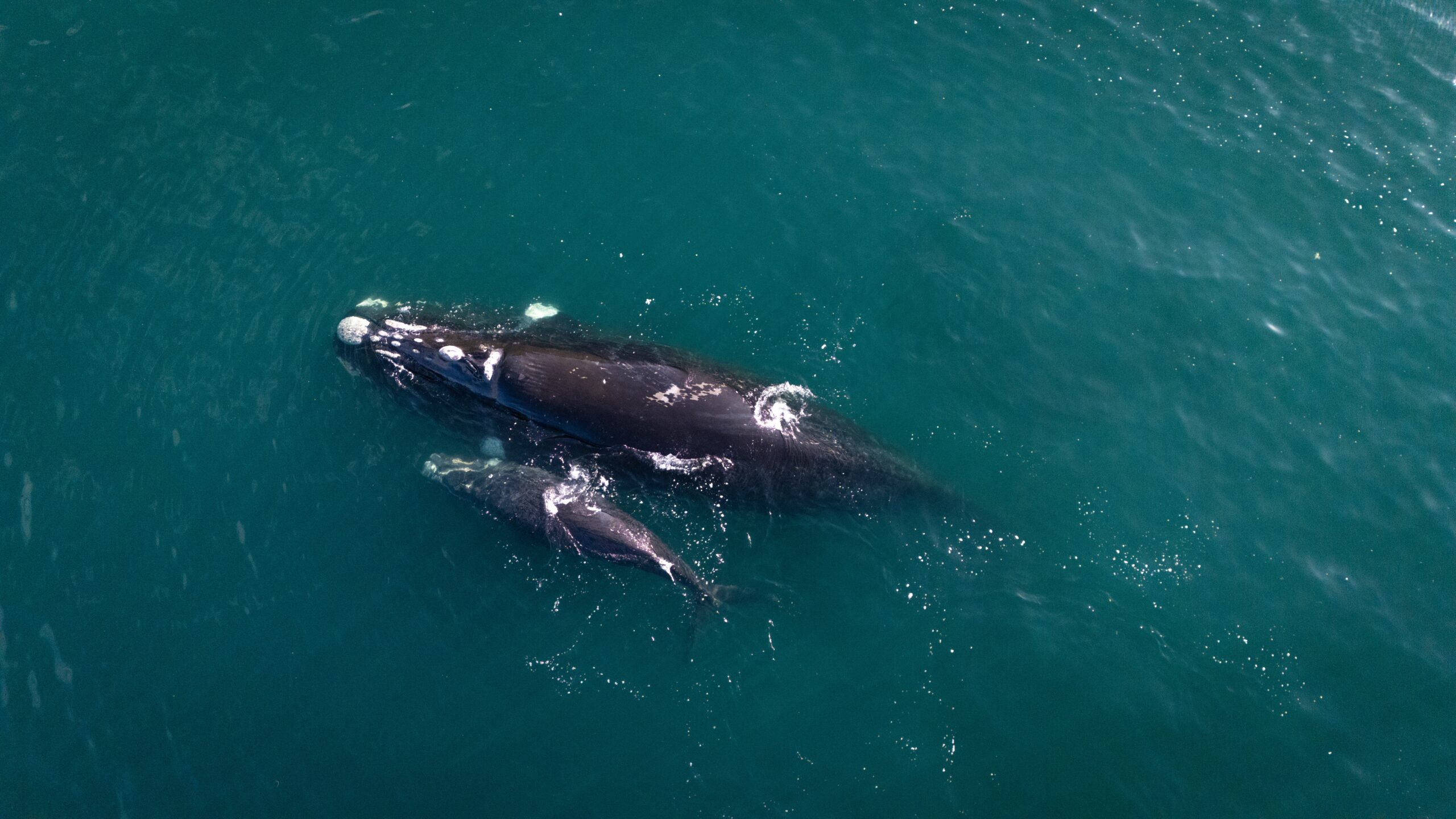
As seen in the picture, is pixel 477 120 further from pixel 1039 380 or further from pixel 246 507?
pixel 1039 380

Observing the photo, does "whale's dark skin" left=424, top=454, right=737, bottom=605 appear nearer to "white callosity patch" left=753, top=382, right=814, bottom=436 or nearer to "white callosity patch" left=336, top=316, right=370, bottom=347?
"white callosity patch" left=336, top=316, right=370, bottom=347

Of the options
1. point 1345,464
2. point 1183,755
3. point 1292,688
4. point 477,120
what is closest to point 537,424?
point 477,120

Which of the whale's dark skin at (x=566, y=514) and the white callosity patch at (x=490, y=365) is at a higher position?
the white callosity patch at (x=490, y=365)

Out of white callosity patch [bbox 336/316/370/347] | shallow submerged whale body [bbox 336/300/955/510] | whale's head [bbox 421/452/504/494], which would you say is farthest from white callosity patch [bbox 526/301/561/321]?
white callosity patch [bbox 336/316/370/347]

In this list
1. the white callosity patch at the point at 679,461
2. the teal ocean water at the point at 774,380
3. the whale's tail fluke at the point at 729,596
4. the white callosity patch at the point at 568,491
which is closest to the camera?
the teal ocean water at the point at 774,380

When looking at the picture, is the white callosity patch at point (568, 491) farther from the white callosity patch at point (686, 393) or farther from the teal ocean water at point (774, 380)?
the white callosity patch at point (686, 393)

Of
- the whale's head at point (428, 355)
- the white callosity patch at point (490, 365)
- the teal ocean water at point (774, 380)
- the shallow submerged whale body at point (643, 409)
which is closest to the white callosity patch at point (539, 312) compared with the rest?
the teal ocean water at point (774, 380)
